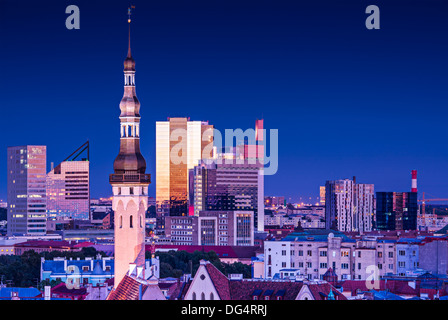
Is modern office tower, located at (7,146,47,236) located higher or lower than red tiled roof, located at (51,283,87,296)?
higher

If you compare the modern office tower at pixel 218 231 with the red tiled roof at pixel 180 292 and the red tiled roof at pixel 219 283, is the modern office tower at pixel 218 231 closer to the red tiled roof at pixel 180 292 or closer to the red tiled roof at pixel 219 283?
the red tiled roof at pixel 180 292

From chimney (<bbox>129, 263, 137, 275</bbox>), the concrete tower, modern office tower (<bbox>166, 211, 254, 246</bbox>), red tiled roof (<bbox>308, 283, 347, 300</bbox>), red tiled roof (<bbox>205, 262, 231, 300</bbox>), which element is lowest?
modern office tower (<bbox>166, 211, 254, 246</bbox>)

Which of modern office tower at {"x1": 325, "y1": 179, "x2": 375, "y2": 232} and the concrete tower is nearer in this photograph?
the concrete tower

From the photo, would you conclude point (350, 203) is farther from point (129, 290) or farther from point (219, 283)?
point (129, 290)

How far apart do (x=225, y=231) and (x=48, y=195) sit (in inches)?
841

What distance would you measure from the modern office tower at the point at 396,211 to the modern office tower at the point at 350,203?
2.18 ft

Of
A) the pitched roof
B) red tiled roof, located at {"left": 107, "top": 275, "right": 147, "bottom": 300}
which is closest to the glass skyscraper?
the pitched roof

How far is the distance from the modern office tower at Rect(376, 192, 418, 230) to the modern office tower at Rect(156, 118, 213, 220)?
2081 cm

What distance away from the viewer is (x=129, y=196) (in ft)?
51.9

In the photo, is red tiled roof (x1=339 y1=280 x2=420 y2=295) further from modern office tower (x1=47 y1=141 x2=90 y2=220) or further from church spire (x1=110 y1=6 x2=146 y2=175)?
modern office tower (x1=47 y1=141 x2=90 y2=220)

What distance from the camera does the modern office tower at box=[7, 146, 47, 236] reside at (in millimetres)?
63281

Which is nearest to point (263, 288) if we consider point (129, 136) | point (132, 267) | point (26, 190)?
point (132, 267)
